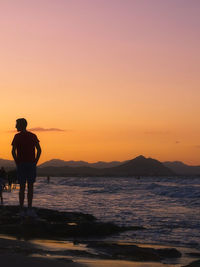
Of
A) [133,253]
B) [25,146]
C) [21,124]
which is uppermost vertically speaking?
[21,124]

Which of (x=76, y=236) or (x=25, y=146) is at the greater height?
(x=25, y=146)

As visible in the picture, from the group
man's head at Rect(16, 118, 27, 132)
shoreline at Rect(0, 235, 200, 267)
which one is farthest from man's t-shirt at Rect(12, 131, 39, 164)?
shoreline at Rect(0, 235, 200, 267)

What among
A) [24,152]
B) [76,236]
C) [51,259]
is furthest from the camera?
[76,236]

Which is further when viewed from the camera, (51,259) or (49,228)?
(49,228)

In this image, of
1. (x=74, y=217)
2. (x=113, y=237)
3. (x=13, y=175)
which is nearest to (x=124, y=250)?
(x=113, y=237)

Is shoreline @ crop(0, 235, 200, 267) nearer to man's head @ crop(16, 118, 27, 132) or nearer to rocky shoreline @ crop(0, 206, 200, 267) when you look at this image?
rocky shoreline @ crop(0, 206, 200, 267)

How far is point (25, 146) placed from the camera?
883 centimetres

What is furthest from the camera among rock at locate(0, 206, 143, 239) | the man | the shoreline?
the man

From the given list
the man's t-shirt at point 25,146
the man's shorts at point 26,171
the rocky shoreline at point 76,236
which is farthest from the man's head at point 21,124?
the rocky shoreline at point 76,236

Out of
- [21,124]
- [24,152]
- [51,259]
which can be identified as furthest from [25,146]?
[51,259]

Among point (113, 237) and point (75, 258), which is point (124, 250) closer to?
point (75, 258)

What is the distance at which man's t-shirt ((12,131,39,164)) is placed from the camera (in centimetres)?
882

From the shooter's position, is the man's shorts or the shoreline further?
the man's shorts

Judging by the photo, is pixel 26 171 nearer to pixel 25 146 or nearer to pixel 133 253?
pixel 25 146
